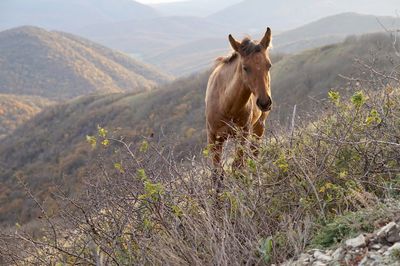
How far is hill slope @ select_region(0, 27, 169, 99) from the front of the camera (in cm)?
13875

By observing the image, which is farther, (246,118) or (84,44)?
(84,44)

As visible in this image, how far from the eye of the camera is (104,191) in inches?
167

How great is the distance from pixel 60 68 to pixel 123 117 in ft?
282

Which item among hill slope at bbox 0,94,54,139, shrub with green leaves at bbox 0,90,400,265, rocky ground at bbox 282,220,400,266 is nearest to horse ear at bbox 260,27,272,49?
shrub with green leaves at bbox 0,90,400,265

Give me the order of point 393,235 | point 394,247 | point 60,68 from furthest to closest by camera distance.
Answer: point 60,68 → point 393,235 → point 394,247

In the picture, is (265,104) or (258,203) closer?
(258,203)

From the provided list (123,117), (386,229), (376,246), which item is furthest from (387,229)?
(123,117)

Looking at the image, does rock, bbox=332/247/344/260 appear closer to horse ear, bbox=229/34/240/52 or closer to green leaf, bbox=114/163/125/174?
green leaf, bbox=114/163/125/174

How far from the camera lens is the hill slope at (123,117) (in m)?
44.4

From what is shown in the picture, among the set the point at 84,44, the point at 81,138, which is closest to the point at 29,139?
the point at 81,138

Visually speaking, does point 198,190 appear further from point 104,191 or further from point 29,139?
point 29,139

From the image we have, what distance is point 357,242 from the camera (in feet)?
8.20

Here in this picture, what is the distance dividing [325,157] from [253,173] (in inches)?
26.8

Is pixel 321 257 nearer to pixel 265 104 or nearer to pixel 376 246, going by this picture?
pixel 376 246
